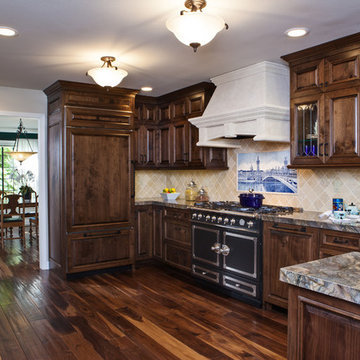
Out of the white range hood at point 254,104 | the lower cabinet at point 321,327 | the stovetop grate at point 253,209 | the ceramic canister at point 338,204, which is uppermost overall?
the white range hood at point 254,104

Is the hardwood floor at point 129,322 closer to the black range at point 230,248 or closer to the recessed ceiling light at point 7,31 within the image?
the black range at point 230,248

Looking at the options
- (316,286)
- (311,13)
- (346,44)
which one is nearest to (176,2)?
(311,13)

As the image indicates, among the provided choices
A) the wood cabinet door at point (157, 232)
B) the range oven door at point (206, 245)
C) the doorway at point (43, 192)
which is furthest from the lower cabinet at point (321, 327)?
the doorway at point (43, 192)

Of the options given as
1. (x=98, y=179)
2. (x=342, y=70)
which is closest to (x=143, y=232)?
(x=98, y=179)

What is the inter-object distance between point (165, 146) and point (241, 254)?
2299 mm

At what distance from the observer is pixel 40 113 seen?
516cm

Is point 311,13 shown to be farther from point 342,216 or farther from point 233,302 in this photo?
point 233,302

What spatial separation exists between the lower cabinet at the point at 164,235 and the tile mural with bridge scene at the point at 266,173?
0.86m

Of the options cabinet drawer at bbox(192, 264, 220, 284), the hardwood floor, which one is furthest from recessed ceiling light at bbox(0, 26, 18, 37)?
cabinet drawer at bbox(192, 264, 220, 284)

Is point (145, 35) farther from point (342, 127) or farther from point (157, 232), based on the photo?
point (157, 232)

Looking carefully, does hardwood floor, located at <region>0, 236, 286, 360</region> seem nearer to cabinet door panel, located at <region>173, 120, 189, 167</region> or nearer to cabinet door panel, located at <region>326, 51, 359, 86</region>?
cabinet door panel, located at <region>173, 120, 189, 167</region>

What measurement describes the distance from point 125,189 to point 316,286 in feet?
12.8

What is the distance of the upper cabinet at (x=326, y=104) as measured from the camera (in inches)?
125

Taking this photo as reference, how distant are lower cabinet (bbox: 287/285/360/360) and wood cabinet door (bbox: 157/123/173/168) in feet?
13.2
